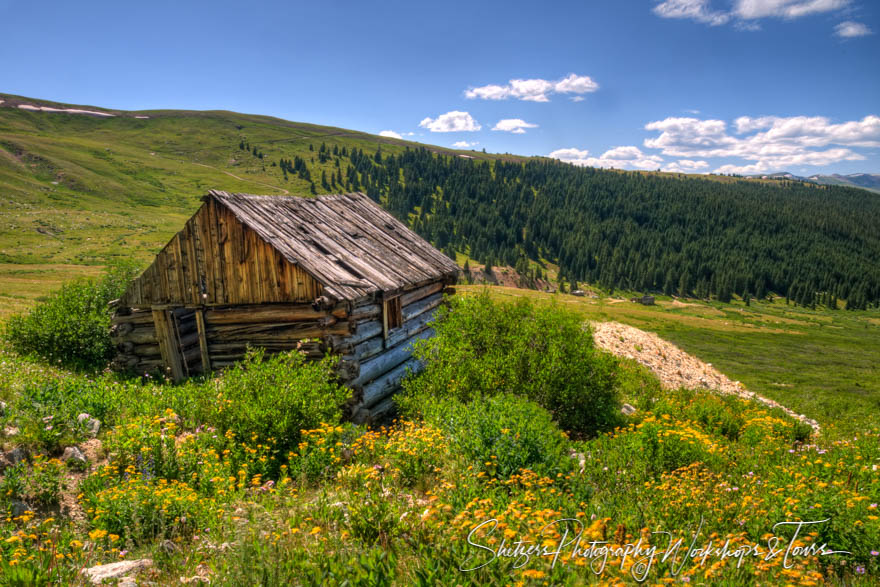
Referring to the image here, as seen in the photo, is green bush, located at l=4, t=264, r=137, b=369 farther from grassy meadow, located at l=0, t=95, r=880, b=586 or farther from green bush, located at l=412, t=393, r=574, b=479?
green bush, located at l=412, t=393, r=574, b=479

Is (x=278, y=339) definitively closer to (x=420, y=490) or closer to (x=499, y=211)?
(x=420, y=490)

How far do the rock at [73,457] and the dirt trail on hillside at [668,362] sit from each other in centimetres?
1959

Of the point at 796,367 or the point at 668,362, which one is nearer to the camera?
the point at 668,362

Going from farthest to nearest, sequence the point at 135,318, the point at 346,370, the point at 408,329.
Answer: the point at 408,329, the point at 135,318, the point at 346,370

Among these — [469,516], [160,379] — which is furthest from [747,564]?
[160,379]

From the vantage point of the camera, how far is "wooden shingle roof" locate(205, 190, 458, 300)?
10.9 m

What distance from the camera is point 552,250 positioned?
164 metres

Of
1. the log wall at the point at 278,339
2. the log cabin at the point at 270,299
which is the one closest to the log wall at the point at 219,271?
the log cabin at the point at 270,299

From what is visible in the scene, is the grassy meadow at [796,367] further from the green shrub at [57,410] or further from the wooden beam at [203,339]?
the green shrub at [57,410]

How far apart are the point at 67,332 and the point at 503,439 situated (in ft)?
46.5

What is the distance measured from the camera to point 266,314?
11.4 m

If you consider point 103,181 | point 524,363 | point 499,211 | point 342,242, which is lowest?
point 524,363

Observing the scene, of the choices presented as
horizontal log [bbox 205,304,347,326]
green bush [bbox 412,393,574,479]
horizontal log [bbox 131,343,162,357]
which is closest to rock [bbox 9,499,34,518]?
green bush [bbox 412,393,574,479]

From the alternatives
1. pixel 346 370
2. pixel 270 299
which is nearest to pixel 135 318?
pixel 270 299
